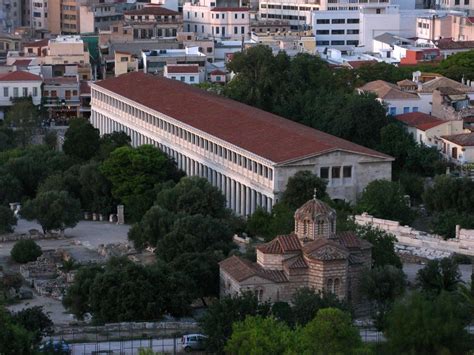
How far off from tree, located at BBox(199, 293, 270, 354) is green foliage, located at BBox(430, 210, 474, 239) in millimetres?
11220

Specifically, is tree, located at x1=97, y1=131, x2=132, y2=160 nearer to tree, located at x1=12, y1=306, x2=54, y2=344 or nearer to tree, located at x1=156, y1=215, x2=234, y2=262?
tree, located at x1=156, y1=215, x2=234, y2=262

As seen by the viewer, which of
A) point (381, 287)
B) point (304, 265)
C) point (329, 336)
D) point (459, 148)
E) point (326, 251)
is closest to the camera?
point (329, 336)

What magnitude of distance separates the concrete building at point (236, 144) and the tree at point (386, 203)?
204cm

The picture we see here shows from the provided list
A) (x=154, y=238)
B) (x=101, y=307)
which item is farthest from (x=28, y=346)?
(x=154, y=238)

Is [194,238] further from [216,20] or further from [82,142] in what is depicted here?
[216,20]

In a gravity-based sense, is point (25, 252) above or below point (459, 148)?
below

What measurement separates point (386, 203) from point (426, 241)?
2309 millimetres

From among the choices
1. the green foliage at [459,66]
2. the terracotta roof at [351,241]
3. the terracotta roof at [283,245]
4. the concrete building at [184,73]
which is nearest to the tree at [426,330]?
the terracotta roof at [283,245]

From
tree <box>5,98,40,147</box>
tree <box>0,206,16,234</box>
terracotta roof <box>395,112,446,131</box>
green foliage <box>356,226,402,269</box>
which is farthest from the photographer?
tree <box>5,98,40,147</box>

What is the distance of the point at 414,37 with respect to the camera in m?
91.5

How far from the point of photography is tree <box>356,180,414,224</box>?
50.9 m

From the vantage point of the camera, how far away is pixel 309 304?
39.2m

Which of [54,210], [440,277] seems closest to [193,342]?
[440,277]

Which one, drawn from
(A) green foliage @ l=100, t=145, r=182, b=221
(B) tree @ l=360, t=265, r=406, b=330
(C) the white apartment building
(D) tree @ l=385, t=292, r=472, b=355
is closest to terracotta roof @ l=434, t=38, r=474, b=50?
(C) the white apartment building
